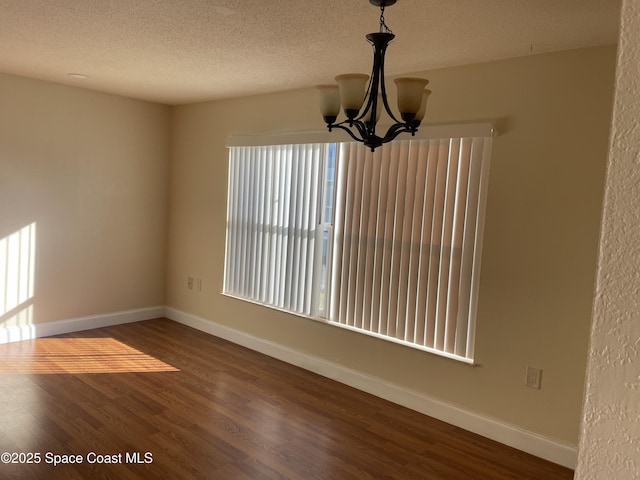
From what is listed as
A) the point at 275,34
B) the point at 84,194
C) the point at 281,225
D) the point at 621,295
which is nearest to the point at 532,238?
the point at 275,34

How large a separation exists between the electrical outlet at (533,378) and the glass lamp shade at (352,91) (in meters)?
1.89

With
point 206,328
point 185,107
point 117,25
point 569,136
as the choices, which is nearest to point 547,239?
point 569,136

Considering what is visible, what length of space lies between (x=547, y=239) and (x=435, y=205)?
2.39ft

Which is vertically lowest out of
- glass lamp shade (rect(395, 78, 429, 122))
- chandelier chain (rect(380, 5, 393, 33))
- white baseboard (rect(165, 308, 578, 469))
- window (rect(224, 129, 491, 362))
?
white baseboard (rect(165, 308, 578, 469))

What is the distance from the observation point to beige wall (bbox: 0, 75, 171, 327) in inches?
169

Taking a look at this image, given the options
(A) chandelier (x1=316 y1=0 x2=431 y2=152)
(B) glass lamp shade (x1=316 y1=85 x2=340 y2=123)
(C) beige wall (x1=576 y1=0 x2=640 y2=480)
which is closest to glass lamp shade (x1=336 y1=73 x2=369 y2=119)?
(A) chandelier (x1=316 y1=0 x2=431 y2=152)

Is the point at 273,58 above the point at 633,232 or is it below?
above

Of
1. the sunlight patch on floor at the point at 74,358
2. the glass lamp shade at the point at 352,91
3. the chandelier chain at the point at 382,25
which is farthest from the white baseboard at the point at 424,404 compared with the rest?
the chandelier chain at the point at 382,25

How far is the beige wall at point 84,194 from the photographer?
4.29 metres

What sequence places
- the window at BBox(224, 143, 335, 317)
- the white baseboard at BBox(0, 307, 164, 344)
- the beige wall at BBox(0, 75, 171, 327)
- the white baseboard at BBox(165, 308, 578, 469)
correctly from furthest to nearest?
the white baseboard at BBox(0, 307, 164, 344) → the beige wall at BBox(0, 75, 171, 327) → the window at BBox(224, 143, 335, 317) → the white baseboard at BBox(165, 308, 578, 469)

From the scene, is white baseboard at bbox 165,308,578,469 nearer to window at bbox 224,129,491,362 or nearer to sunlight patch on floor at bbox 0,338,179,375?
window at bbox 224,129,491,362

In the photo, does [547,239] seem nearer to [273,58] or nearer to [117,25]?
[273,58]

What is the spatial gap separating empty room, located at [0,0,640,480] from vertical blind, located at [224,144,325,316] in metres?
0.02

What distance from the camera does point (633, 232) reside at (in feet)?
1.98
